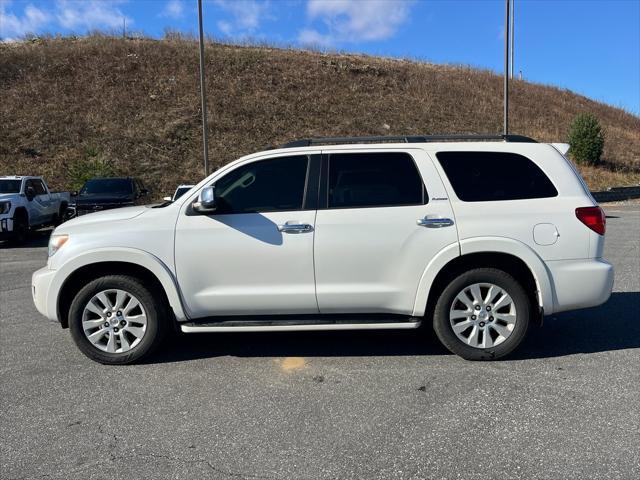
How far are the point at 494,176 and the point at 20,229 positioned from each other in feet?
41.3

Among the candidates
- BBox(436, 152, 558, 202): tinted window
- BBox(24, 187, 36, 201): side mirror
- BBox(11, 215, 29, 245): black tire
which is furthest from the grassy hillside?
BBox(436, 152, 558, 202): tinted window

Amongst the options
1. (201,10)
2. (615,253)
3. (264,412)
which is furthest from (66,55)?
(264,412)

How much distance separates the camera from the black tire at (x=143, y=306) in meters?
4.71

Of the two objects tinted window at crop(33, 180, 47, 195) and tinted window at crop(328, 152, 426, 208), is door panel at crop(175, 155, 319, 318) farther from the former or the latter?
tinted window at crop(33, 180, 47, 195)

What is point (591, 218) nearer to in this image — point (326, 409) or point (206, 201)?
point (326, 409)

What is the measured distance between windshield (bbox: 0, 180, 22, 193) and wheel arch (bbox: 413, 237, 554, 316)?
1284cm

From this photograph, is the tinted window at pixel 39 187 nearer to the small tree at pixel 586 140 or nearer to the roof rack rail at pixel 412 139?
the roof rack rail at pixel 412 139

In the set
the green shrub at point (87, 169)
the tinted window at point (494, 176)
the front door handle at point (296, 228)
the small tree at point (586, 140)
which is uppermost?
the small tree at point (586, 140)

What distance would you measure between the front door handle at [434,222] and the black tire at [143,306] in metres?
2.38

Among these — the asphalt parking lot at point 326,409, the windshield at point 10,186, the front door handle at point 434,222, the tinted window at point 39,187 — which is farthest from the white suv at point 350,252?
the tinted window at point 39,187

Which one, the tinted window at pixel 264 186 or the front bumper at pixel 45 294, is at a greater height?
the tinted window at pixel 264 186

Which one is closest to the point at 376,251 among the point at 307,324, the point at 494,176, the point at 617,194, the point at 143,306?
the point at 307,324

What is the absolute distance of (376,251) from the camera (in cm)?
459

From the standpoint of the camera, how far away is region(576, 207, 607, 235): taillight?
4625 millimetres
